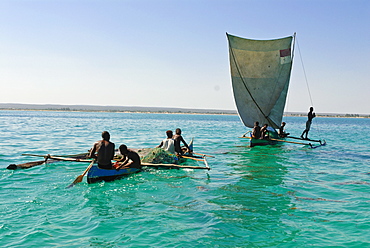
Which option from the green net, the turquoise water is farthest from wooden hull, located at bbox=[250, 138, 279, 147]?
the green net

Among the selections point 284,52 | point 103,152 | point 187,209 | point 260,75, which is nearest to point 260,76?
point 260,75

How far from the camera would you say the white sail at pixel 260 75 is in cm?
2077

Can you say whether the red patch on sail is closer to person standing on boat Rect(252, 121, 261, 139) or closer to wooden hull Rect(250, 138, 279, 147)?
person standing on boat Rect(252, 121, 261, 139)

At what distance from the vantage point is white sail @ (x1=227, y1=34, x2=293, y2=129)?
2077 centimetres

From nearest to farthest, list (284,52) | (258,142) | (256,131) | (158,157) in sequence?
(158,157) < (256,131) < (258,142) < (284,52)

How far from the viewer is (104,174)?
33.9ft

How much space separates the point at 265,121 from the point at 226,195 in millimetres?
13317

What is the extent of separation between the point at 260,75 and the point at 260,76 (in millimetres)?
67

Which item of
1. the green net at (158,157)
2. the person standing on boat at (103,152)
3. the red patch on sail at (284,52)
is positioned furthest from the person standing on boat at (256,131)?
the person standing on boat at (103,152)

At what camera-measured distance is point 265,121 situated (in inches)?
859

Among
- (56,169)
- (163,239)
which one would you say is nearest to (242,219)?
(163,239)

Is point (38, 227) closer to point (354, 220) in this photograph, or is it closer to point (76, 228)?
point (76, 228)

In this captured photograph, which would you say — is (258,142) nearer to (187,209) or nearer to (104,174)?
(104,174)

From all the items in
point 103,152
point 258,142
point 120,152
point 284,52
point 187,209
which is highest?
point 284,52
